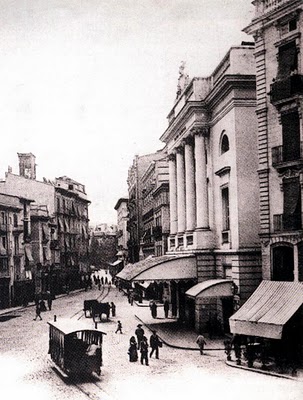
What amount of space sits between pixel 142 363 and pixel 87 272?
7104 cm

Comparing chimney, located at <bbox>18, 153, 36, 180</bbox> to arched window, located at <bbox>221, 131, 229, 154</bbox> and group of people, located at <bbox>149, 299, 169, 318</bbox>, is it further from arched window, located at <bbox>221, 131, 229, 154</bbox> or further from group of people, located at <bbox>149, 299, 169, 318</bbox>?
arched window, located at <bbox>221, 131, 229, 154</bbox>

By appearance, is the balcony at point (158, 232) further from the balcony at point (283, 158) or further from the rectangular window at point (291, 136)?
the rectangular window at point (291, 136)

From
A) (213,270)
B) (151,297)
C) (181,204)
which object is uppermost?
Result: (181,204)

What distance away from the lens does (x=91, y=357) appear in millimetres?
20969

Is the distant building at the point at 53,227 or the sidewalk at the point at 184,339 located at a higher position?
the distant building at the point at 53,227

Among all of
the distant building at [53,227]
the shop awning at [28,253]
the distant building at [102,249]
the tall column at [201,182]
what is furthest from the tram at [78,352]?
the distant building at [102,249]

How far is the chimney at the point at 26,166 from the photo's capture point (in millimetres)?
75125

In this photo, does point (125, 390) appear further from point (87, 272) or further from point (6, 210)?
point (87, 272)

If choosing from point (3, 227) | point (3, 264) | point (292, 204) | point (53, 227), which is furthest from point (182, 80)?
point (53, 227)

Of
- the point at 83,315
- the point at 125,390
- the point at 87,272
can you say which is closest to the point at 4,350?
the point at 125,390

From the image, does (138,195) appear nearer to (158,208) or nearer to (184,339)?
(158,208)

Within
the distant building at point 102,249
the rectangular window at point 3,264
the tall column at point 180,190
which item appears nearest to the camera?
the tall column at point 180,190

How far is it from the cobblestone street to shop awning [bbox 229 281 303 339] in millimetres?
1587

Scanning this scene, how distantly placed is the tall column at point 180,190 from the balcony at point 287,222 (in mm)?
14802
